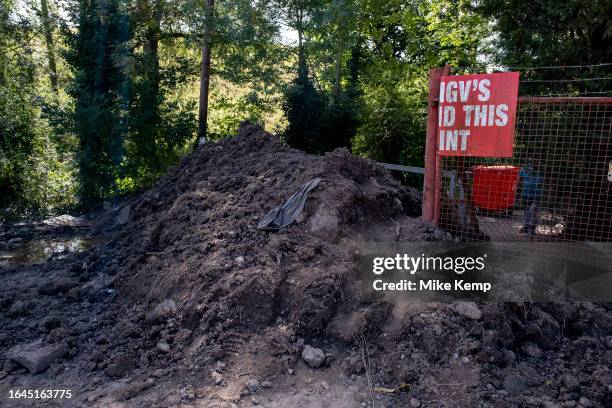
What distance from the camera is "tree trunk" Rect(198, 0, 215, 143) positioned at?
549 inches

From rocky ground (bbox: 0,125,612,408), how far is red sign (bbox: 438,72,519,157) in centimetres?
109

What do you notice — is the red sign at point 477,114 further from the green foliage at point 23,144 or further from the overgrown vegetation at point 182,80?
the green foliage at point 23,144

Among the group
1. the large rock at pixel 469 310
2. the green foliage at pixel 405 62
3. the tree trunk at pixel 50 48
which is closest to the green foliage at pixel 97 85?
the tree trunk at pixel 50 48

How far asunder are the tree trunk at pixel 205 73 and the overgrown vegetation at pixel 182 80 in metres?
0.05

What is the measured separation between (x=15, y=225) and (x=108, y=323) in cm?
762

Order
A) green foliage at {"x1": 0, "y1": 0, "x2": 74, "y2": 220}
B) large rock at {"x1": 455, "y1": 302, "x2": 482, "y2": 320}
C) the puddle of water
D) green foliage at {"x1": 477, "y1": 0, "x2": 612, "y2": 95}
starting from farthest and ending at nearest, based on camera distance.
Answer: green foliage at {"x1": 0, "y1": 0, "x2": 74, "y2": 220} → the puddle of water → green foliage at {"x1": 477, "y1": 0, "x2": 612, "y2": 95} → large rock at {"x1": 455, "y1": 302, "x2": 482, "y2": 320}

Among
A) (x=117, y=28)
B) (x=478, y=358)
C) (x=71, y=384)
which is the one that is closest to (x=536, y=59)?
(x=478, y=358)

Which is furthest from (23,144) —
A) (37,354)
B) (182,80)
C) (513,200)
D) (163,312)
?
(513,200)

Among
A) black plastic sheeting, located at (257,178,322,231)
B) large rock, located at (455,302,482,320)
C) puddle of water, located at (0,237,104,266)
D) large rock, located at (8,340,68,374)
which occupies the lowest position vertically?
puddle of water, located at (0,237,104,266)

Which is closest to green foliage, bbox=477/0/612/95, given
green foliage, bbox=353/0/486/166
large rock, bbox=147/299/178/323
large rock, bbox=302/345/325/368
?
green foliage, bbox=353/0/486/166

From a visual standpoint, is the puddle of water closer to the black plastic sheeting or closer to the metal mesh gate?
the black plastic sheeting

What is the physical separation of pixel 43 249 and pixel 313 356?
288 inches

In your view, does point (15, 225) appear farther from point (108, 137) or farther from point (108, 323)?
point (108, 323)

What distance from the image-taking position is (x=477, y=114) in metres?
5.59
